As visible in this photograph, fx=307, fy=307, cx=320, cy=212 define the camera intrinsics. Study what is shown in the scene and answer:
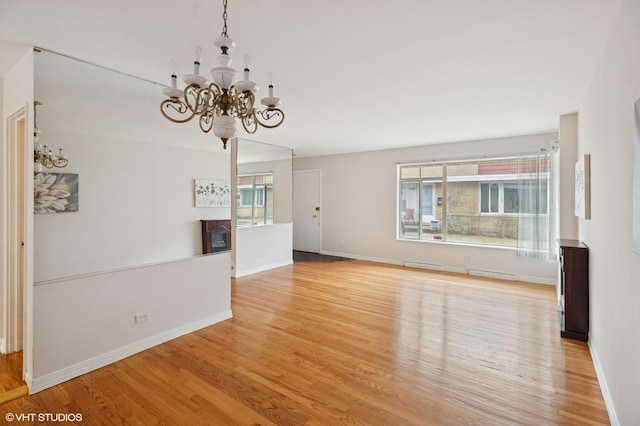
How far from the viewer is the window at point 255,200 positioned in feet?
17.1

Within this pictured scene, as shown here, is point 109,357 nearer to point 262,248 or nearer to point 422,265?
point 262,248

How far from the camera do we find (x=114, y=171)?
99.0 inches

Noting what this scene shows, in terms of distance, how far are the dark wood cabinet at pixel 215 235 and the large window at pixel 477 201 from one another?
4.06 meters

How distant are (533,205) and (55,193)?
5.96 m

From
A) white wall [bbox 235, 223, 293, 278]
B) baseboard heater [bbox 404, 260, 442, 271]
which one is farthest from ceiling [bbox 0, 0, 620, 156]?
baseboard heater [bbox 404, 260, 442, 271]

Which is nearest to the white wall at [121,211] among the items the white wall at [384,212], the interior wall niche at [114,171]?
the interior wall niche at [114,171]

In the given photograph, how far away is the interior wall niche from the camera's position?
2.25m

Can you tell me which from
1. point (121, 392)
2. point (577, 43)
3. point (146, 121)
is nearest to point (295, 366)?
point (121, 392)

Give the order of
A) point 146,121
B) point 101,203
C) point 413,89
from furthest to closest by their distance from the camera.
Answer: point 413,89
point 146,121
point 101,203

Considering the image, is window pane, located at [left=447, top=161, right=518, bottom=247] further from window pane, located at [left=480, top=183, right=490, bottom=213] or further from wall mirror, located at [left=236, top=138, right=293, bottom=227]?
wall mirror, located at [left=236, top=138, right=293, bottom=227]

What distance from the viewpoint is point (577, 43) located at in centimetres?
218

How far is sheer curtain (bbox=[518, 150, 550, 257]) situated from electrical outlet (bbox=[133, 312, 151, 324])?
5364mm

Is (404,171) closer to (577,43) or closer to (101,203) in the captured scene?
(577,43)

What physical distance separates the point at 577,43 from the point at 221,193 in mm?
3277
